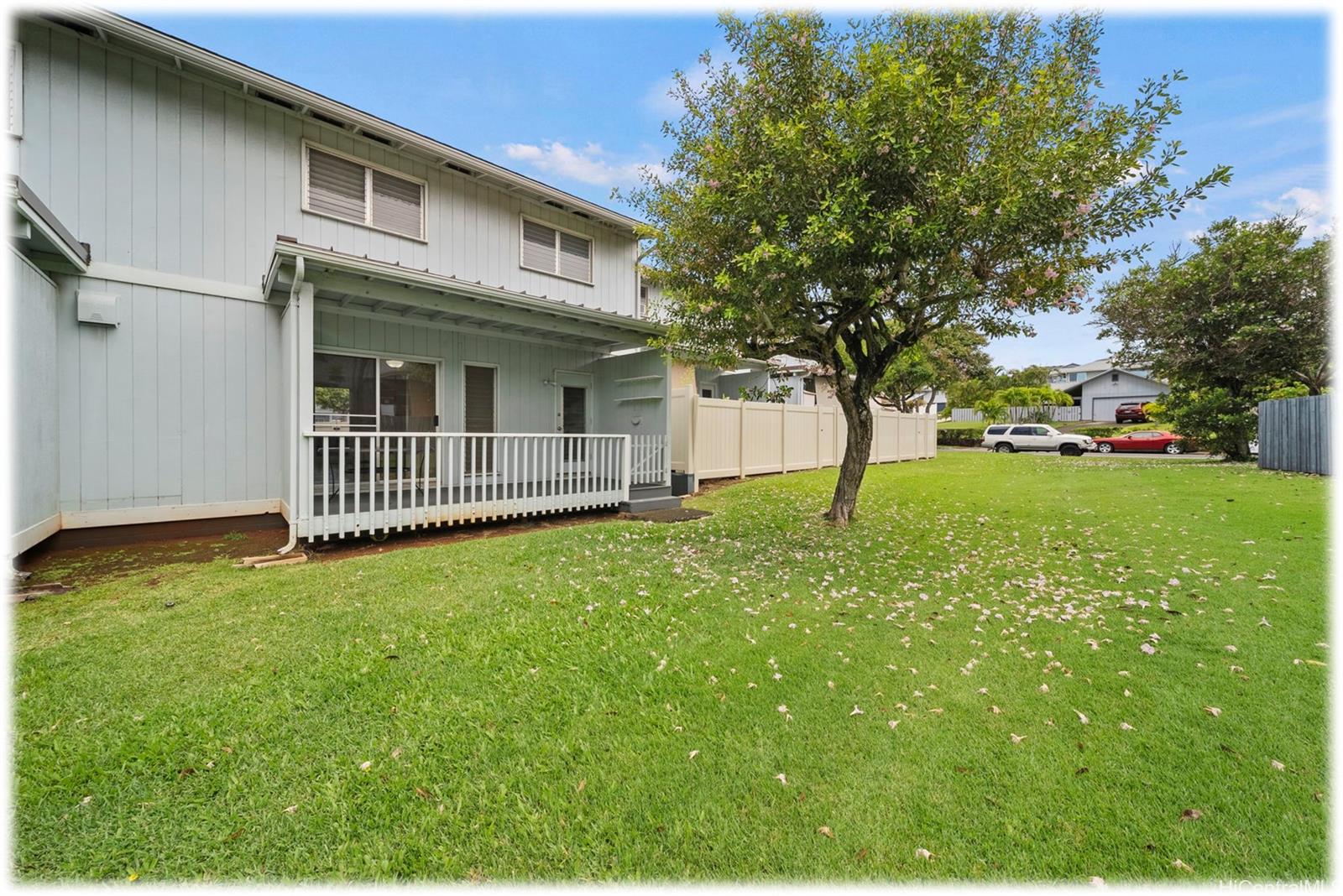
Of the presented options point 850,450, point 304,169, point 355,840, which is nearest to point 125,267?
point 304,169

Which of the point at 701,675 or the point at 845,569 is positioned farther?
the point at 845,569

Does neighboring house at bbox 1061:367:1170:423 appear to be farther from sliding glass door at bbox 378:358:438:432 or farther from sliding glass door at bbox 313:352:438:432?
sliding glass door at bbox 313:352:438:432

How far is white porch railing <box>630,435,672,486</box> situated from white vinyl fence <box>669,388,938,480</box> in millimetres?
577

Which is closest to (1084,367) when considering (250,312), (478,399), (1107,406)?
(1107,406)

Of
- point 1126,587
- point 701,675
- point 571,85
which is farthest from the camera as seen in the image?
point 571,85

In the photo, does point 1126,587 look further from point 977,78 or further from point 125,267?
point 125,267

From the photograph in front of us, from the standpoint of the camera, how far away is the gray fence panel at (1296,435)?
431 inches

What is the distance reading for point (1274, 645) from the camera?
134 inches

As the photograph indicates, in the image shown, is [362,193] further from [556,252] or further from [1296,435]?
[1296,435]

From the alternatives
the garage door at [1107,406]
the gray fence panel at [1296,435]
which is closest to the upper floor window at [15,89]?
the gray fence panel at [1296,435]

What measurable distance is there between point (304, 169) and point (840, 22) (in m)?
7.28

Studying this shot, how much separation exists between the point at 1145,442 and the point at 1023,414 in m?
15.0

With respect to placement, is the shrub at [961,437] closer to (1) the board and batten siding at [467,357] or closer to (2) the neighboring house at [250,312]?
(2) the neighboring house at [250,312]

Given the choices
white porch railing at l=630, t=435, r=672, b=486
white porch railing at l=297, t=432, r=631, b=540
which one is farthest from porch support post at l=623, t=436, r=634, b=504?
white porch railing at l=630, t=435, r=672, b=486
